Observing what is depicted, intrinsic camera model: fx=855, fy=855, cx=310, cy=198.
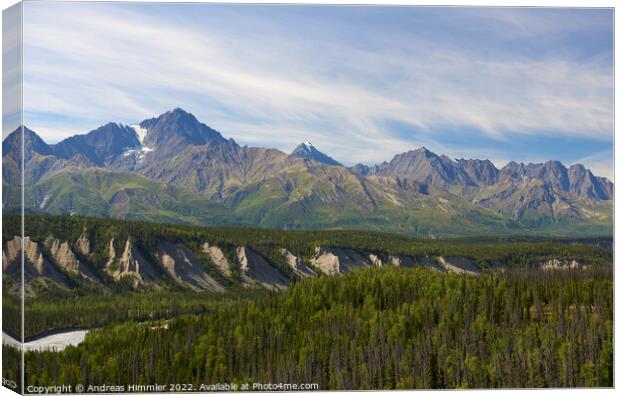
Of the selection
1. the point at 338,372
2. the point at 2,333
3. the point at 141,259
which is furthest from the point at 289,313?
the point at 141,259

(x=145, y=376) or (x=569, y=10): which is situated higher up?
(x=569, y=10)

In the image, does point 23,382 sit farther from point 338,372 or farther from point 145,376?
point 338,372

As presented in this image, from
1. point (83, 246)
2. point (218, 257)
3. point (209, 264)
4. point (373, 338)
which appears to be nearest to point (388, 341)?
point (373, 338)

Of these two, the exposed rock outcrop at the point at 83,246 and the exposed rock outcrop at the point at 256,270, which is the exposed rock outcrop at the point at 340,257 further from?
the exposed rock outcrop at the point at 83,246

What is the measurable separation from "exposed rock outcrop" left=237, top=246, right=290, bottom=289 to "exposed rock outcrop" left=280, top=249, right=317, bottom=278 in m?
3.51

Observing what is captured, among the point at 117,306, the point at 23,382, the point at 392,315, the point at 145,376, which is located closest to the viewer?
the point at 23,382

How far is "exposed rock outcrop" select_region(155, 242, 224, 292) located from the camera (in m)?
161

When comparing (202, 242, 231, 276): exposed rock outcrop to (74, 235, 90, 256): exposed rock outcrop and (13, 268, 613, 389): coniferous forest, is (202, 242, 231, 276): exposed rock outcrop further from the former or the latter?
(13, 268, 613, 389): coniferous forest

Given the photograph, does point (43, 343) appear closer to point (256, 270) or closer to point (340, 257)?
point (256, 270)

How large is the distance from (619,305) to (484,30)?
19541 mm

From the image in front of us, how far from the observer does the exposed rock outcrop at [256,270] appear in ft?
523

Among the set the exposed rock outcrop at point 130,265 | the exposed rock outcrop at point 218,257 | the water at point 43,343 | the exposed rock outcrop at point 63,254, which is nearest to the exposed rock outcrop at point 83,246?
the exposed rock outcrop at point 130,265

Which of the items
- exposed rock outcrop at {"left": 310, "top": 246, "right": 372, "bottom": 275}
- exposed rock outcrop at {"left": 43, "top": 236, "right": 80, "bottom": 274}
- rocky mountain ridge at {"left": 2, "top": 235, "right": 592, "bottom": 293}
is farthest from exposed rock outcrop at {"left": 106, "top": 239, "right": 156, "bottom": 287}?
exposed rock outcrop at {"left": 310, "top": 246, "right": 372, "bottom": 275}

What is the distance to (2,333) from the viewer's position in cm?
4669
